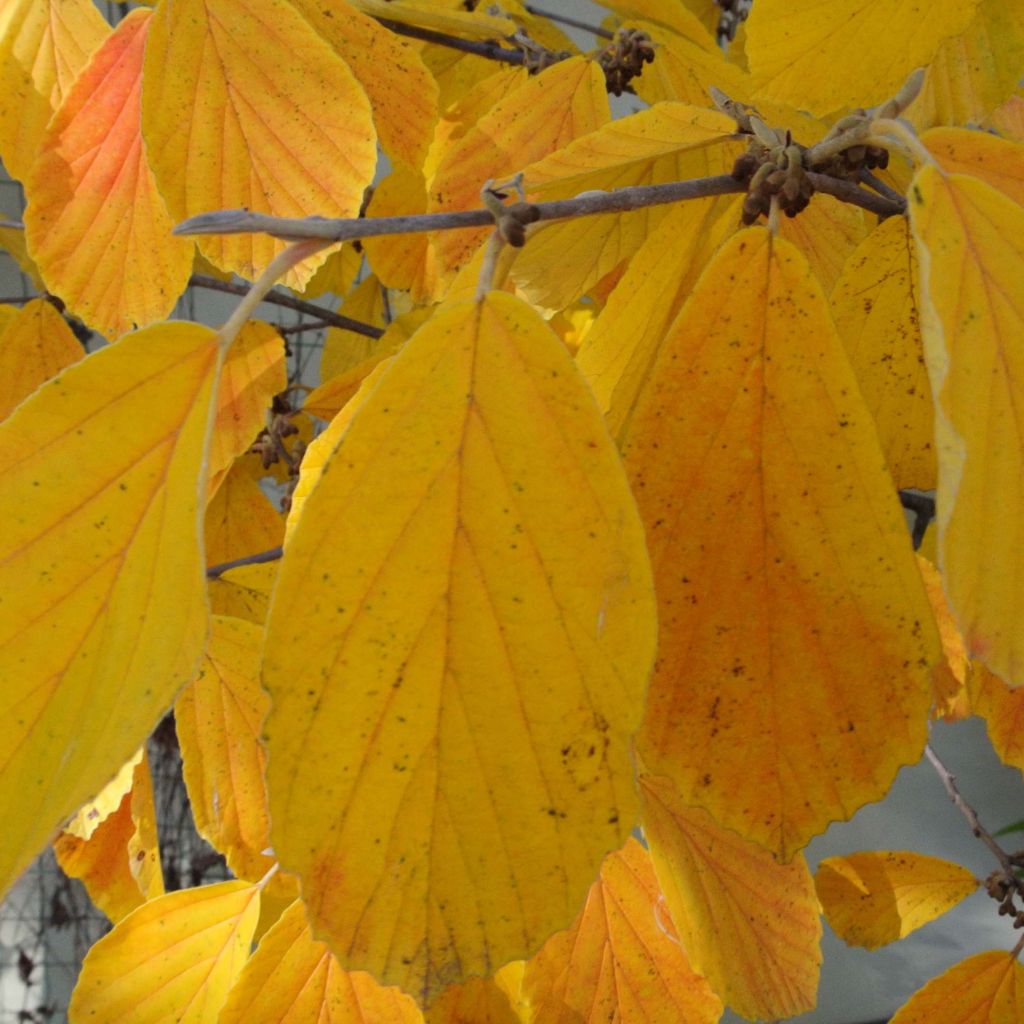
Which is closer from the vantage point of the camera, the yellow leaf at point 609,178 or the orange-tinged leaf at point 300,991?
the yellow leaf at point 609,178

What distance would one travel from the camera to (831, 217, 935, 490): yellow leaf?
370mm

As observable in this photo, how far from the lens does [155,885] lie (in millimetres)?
549

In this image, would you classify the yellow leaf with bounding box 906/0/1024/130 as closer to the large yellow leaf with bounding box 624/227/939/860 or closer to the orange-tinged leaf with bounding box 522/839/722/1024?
the large yellow leaf with bounding box 624/227/939/860

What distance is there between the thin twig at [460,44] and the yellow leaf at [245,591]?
0.33 meters

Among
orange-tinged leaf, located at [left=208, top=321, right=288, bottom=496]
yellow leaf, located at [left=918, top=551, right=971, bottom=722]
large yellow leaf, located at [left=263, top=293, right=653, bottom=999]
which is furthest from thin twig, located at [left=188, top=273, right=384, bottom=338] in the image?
large yellow leaf, located at [left=263, top=293, right=653, bottom=999]

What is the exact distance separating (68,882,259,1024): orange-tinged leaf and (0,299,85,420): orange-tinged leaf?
331 mm

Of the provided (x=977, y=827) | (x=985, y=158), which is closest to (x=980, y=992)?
(x=977, y=827)

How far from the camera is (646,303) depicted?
1.09 ft

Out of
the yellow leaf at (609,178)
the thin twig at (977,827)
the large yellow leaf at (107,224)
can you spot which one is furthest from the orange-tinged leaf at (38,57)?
the thin twig at (977,827)

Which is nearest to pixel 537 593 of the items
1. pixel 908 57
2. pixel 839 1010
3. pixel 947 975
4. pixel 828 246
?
pixel 908 57

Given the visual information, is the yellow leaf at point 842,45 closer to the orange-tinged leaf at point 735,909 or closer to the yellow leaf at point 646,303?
the yellow leaf at point 646,303

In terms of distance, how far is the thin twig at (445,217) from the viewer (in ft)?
0.77

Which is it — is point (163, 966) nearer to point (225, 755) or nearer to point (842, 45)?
point (225, 755)

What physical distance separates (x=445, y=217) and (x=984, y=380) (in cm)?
13
